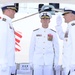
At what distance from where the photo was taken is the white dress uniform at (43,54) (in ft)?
10.5

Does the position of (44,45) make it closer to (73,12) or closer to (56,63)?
(56,63)

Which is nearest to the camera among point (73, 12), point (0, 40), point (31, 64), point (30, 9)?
point (0, 40)

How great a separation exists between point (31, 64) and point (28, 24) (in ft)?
3.44

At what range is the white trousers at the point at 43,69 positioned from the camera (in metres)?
3.17

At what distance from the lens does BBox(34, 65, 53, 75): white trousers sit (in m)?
3.17

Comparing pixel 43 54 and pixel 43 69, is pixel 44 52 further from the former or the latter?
pixel 43 69

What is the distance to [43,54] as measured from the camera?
3225 millimetres

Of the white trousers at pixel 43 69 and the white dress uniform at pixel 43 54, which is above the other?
the white dress uniform at pixel 43 54

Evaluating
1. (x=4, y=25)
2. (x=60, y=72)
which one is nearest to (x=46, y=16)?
(x=60, y=72)

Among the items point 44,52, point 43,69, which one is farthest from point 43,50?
point 43,69

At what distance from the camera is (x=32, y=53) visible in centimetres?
320

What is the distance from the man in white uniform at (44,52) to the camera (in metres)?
3.18

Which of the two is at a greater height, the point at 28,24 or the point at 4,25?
the point at 28,24

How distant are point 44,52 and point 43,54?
0.03 metres
